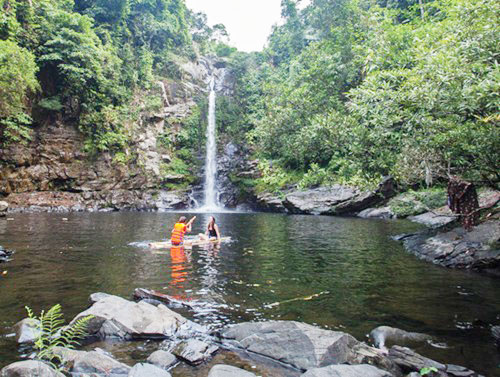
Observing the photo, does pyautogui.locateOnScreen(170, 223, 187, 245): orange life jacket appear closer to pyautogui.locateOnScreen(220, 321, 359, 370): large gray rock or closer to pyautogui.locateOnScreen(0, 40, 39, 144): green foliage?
pyautogui.locateOnScreen(220, 321, 359, 370): large gray rock

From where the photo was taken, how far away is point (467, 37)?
7707 millimetres

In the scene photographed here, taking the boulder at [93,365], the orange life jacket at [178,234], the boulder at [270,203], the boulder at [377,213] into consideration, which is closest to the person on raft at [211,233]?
Result: the orange life jacket at [178,234]

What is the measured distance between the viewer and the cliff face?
29000 mm

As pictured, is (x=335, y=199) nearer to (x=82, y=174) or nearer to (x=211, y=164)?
(x=211, y=164)

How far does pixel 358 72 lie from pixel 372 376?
115 ft

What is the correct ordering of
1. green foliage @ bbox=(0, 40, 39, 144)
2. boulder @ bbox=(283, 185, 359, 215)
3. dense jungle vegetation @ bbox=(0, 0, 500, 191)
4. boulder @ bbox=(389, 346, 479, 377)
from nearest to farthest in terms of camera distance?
boulder @ bbox=(389, 346, 479, 377)
dense jungle vegetation @ bbox=(0, 0, 500, 191)
green foliage @ bbox=(0, 40, 39, 144)
boulder @ bbox=(283, 185, 359, 215)

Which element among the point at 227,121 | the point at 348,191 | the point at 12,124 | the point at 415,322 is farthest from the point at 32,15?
the point at 415,322

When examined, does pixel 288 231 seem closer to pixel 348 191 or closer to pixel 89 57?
pixel 348 191

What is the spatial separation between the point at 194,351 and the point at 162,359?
43 cm

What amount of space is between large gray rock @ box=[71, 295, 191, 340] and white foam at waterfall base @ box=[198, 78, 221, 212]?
30.4 metres

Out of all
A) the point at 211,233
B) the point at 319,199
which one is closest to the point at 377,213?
the point at 319,199

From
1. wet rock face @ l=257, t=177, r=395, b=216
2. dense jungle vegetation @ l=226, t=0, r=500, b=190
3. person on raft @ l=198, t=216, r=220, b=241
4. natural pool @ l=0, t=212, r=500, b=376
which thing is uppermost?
dense jungle vegetation @ l=226, t=0, r=500, b=190

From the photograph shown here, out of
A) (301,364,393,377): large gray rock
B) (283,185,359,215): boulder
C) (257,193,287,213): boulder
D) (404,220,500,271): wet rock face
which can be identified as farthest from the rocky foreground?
(257,193,287,213): boulder

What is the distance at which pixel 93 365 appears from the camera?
12.6 ft
